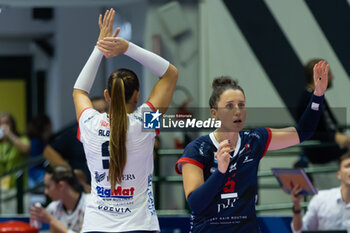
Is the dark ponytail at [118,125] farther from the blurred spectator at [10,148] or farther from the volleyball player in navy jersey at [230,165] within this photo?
the blurred spectator at [10,148]

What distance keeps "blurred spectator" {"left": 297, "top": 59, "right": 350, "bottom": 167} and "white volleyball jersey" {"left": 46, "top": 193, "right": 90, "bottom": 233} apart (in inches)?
71.2

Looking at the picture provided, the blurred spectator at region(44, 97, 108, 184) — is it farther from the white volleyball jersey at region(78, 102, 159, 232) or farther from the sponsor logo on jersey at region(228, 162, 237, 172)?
the sponsor logo on jersey at region(228, 162, 237, 172)

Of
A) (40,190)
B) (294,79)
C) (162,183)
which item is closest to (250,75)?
(294,79)

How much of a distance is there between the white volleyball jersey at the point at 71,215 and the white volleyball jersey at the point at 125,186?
194cm

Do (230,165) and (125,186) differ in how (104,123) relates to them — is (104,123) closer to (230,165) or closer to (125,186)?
(125,186)

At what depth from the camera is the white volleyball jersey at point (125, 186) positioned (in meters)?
3.54

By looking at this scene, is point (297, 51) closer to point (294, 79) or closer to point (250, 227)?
point (294, 79)

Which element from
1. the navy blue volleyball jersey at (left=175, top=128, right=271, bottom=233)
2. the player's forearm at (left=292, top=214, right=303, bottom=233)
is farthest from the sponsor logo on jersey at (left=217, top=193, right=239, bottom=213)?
the player's forearm at (left=292, top=214, right=303, bottom=233)

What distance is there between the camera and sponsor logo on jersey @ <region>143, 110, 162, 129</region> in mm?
3584

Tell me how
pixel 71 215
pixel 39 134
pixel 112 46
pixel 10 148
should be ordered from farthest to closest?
pixel 39 134 → pixel 10 148 → pixel 71 215 → pixel 112 46

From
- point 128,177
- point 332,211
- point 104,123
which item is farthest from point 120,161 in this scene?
point 332,211

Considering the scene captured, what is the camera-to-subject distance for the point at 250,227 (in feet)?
11.3

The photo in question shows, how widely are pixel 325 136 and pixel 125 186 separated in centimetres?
356

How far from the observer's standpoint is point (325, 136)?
6.73m
